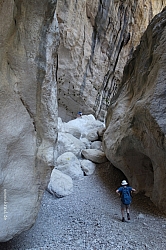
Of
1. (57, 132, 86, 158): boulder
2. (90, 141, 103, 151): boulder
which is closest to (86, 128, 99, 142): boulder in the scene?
(90, 141, 103, 151): boulder

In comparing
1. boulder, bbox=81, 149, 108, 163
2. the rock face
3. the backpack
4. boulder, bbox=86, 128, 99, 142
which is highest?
the rock face

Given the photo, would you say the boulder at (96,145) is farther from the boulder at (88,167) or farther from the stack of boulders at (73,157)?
the boulder at (88,167)

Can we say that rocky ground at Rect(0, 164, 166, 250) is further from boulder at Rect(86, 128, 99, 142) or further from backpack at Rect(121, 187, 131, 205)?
boulder at Rect(86, 128, 99, 142)

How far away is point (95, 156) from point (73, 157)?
118cm

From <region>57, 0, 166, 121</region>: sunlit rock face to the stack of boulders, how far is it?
4.24 meters

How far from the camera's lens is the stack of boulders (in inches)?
301

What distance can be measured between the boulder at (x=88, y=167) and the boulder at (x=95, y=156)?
0.91ft

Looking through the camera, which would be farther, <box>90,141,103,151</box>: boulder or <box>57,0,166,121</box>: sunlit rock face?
<box>57,0,166,121</box>: sunlit rock face

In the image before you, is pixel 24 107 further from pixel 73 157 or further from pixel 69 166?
pixel 73 157

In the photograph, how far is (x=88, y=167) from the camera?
9.38m

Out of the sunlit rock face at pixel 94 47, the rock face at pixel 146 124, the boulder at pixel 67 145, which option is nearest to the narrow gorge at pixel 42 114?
the rock face at pixel 146 124

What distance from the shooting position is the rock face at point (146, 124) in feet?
18.3

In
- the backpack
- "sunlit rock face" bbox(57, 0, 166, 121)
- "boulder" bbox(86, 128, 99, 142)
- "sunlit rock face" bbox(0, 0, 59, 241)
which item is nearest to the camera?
"sunlit rock face" bbox(0, 0, 59, 241)

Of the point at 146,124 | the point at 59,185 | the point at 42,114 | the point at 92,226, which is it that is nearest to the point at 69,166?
the point at 59,185
